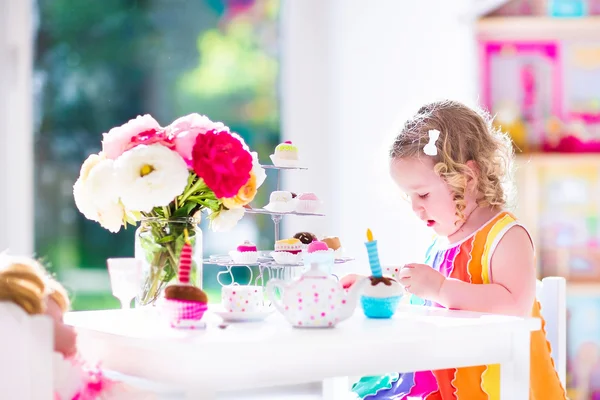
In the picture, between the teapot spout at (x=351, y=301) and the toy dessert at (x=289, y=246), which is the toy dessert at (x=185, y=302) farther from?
the toy dessert at (x=289, y=246)

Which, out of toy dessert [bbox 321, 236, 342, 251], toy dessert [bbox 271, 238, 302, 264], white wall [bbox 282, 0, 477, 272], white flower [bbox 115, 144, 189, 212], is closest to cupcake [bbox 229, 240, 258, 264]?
toy dessert [bbox 271, 238, 302, 264]

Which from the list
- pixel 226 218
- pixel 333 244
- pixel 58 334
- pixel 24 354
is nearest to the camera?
pixel 24 354

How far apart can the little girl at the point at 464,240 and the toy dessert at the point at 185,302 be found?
0.51 metres

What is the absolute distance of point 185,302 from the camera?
1.29m

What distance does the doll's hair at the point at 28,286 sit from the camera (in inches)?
47.9

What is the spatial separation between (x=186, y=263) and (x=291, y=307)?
0.58 ft

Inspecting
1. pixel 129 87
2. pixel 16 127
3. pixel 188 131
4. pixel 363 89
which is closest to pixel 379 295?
pixel 188 131

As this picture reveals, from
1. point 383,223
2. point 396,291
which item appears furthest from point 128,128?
point 383,223

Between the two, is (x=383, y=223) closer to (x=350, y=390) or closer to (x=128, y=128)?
(x=350, y=390)

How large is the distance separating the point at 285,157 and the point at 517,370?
67cm

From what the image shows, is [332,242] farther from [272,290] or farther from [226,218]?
[272,290]

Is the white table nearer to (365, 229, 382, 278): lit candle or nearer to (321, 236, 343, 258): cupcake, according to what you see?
(365, 229, 382, 278): lit candle

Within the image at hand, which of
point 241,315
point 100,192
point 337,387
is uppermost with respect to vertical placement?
point 100,192

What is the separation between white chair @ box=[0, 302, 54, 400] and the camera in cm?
116
